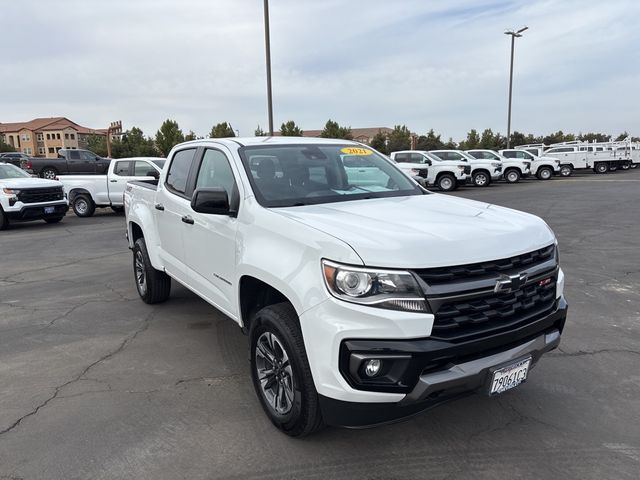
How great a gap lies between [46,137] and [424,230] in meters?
126

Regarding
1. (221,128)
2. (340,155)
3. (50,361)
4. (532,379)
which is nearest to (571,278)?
(532,379)

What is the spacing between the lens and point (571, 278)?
675cm

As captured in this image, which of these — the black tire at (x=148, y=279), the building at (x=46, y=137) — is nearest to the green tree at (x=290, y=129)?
the black tire at (x=148, y=279)

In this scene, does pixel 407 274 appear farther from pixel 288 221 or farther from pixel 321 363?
pixel 288 221

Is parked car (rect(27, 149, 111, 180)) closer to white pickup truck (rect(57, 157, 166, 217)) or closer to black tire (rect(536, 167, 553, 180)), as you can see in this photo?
white pickup truck (rect(57, 157, 166, 217))

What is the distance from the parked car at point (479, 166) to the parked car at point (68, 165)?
17.9 metres

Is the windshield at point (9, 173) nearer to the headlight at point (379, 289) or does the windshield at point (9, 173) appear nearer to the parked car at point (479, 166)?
the headlight at point (379, 289)

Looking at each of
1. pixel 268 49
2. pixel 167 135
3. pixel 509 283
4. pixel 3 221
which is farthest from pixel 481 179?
pixel 167 135

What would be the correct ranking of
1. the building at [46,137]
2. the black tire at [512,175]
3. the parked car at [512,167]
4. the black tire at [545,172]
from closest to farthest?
the parked car at [512,167]
the black tire at [512,175]
the black tire at [545,172]
the building at [46,137]

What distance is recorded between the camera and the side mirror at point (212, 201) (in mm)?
3363

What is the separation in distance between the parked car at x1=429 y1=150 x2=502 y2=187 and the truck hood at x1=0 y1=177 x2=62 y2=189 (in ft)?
56.9

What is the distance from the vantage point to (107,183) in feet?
49.8

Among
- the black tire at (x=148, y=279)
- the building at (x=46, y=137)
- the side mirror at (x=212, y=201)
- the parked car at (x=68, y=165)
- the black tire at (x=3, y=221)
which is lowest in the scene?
the black tire at (x=3, y=221)

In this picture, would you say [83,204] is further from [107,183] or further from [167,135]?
[167,135]
